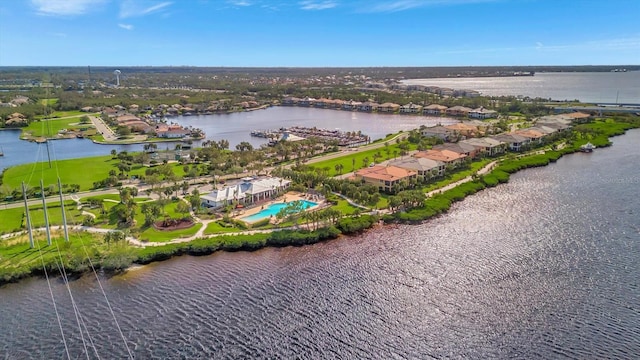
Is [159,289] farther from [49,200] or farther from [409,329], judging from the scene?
[49,200]

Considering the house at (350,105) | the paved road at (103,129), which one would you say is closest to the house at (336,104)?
the house at (350,105)

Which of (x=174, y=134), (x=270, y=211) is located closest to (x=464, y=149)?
(x=270, y=211)

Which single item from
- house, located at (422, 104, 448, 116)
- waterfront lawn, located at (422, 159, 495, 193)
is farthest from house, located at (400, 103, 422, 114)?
waterfront lawn, located at (422, 159, 495, 193)

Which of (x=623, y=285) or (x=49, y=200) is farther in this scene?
(x=49, y=200)

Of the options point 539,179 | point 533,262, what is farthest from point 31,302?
point 539,179

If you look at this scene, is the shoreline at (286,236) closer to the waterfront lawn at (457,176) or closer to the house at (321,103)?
the waterfront lawn at (457,176)

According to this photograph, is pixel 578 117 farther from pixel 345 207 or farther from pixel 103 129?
pixel 103 129
